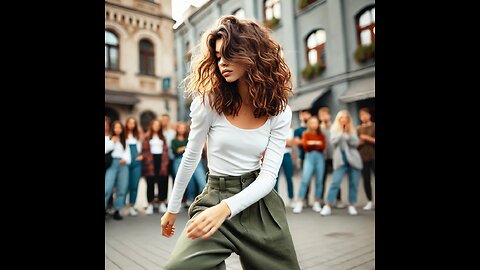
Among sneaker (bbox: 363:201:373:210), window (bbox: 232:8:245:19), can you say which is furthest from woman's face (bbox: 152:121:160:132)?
sneaker (bbox: 363:201:373:210)

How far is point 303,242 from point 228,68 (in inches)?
41.5

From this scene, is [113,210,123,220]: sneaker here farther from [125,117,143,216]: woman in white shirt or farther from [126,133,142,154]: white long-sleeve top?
[126,133,142,154]: white long-sleeve top

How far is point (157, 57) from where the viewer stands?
140 cm

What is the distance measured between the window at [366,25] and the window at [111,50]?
99cm

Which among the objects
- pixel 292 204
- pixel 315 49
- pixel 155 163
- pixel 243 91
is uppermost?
pixel 315 49

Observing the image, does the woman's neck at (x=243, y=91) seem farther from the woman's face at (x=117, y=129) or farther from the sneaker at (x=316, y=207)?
the sneaker at (x=316, y=207)

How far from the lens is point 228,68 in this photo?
0.75m

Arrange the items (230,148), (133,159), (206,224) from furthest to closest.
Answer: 1. (133,159)
2. (230,148)
3. (206,224)

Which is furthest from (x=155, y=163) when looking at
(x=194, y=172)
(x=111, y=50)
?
(x=111, y=50)

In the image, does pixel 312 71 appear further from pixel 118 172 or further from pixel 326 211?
pixel 118 172

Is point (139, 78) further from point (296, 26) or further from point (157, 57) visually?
point (296, 26)
